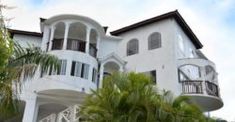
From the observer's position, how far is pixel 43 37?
2430 centimetres

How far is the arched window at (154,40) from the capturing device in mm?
25453

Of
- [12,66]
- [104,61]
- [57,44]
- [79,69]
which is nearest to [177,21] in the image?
[104,61]

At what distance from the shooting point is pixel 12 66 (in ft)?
25.3

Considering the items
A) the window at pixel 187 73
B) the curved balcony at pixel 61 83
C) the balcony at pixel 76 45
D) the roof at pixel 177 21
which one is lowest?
the curved balcony at pixel 61 83

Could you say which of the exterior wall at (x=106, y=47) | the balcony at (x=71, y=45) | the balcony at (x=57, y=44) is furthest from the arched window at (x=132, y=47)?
the balcony at (x=57, y=44)

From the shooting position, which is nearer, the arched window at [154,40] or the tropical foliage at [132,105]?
the tropical foliage at [132,105]

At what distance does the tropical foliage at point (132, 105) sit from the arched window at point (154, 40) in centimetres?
1177

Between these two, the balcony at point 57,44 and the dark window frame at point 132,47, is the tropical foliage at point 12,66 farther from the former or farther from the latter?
the dark window frame at point 132,47

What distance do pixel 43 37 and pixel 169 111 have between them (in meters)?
14.5

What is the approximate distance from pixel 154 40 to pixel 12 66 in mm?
19101

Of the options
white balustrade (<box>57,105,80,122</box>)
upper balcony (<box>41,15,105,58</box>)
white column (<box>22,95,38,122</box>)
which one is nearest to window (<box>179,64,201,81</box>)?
upper balcony (<box>41,15,105,58</box>)

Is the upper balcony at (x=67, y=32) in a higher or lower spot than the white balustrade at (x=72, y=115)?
→ higher

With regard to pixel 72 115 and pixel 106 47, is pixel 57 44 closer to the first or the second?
pixel 106 47

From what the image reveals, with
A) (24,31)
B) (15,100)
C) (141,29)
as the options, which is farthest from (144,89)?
(24,31)
